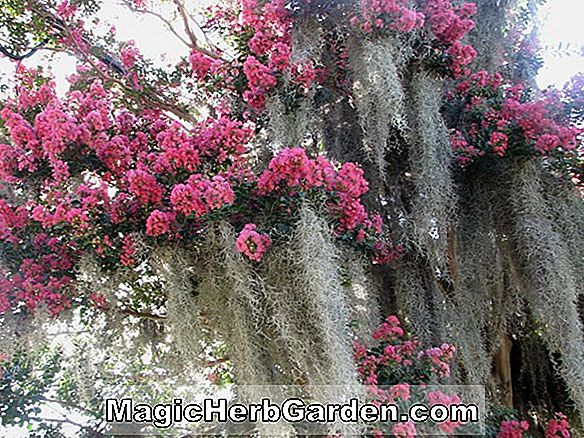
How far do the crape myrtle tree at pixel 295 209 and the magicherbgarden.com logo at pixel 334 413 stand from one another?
0.07 metres

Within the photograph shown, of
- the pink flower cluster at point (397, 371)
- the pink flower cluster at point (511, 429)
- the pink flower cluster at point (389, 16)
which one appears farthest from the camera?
the pink flower cluster at point (389, 16)

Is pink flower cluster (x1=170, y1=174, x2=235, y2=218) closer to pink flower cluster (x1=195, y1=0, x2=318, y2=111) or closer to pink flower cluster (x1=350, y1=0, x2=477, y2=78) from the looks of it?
pink flower cluster (x1=195, y1=0, x2=318, y2=111)

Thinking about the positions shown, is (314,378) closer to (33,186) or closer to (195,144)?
(195,144)

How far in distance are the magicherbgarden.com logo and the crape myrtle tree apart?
2.8 inches

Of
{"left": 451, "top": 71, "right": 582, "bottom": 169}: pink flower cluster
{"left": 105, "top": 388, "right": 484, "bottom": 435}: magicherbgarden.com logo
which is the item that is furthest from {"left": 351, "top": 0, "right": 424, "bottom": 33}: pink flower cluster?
{"left": 105, "top": 388, "right": 484, "bottom": 435}: magicherbgarden.com logo

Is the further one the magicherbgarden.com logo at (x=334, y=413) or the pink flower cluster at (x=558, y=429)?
the pink flower cluster at (x=558, y=429)

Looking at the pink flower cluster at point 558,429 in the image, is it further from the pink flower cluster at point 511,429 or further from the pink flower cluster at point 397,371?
the pink flower cluster at point 397,371

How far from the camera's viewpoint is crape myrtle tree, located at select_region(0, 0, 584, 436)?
6.31ft

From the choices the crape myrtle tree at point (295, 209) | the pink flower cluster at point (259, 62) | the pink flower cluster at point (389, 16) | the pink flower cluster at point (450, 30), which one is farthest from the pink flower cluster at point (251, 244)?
the pink flower cluster at point (450, 30)

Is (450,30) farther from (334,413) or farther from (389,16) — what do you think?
(334,413)

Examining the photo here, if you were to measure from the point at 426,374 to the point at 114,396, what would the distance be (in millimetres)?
1483

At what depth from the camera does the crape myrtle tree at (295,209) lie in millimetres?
1924

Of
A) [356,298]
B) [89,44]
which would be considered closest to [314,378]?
[356,298]

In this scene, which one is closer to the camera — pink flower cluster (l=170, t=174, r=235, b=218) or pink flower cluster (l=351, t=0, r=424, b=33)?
pink flower cluster (l=170, t=174, r=235, b=218)
